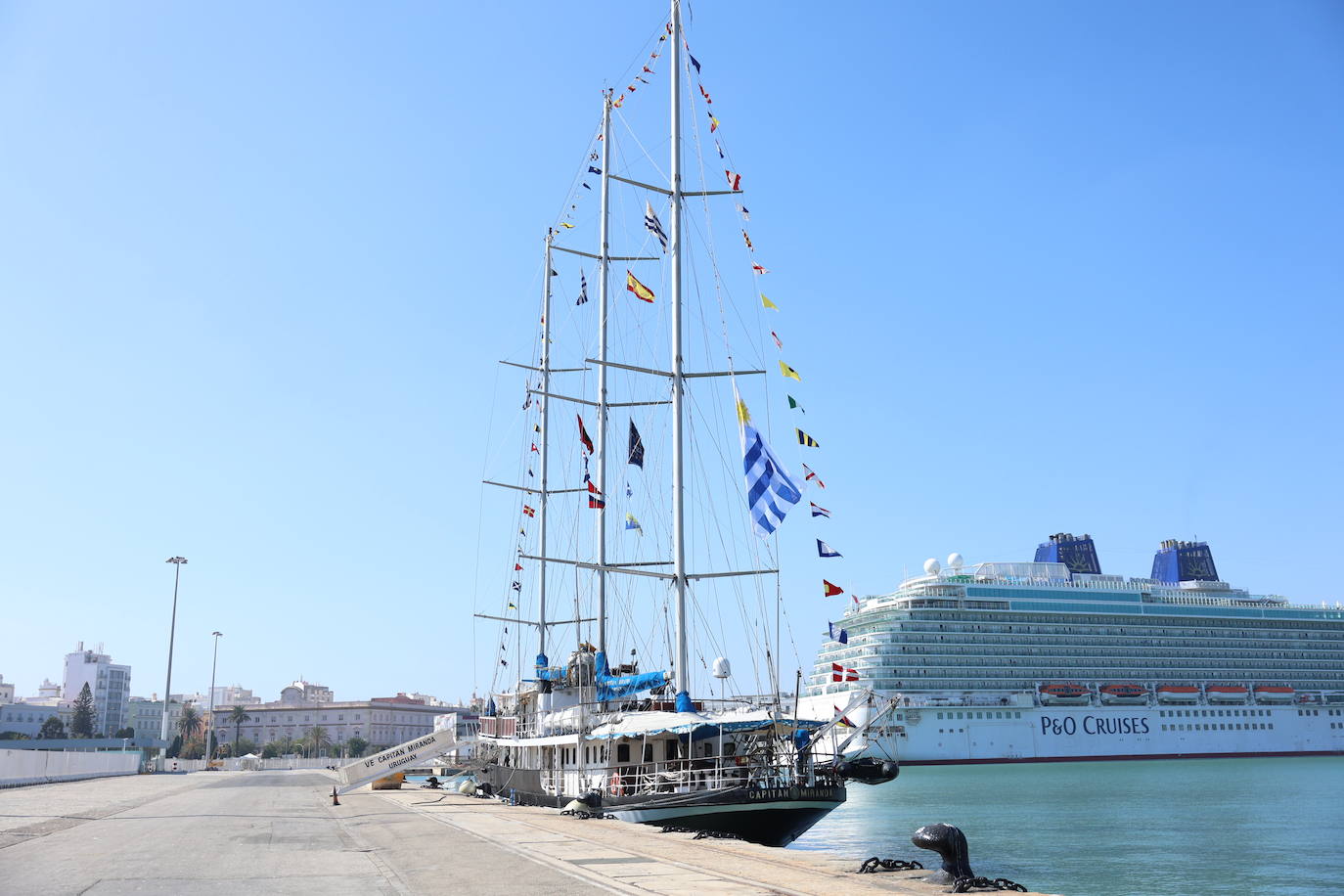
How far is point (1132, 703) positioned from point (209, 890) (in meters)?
108

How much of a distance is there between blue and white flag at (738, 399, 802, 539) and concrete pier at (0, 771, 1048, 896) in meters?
9.28

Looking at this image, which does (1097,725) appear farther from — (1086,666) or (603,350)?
(603,350)

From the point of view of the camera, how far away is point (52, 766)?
164 feet

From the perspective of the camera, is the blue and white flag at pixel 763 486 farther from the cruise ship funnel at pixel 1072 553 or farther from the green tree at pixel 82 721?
the green tree at pixel 82 721

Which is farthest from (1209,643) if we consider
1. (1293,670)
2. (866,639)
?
(866,639)

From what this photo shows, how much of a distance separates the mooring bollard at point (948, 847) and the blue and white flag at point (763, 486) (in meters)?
15.0

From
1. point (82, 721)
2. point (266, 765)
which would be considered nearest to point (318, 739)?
point (82, 721)

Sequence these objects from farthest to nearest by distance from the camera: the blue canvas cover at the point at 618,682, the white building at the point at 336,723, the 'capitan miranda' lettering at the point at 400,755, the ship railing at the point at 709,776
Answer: the white building at the point at 336,723
the 'capitan miranda' lettering at the point at 400,755
the blue canvas cover at the point at 618,682
the ship railing at the point at 709,776

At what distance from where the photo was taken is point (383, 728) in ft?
593

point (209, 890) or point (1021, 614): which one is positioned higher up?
point (1021, 614)

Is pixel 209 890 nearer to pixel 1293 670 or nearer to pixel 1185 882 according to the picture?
pixel 1185 882

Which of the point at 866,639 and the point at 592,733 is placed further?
the point at 866,639

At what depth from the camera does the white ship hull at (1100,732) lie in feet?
309

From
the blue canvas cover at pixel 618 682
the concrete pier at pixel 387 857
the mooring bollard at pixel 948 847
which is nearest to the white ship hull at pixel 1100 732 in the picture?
the blue canvas cover at pixel 618 682
